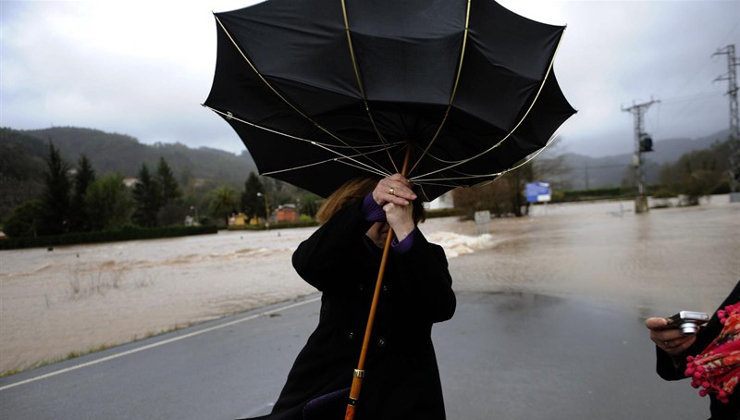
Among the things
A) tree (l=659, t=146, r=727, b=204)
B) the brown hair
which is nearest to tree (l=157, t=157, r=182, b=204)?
tree (l=659, t=146, r=727, b=204)

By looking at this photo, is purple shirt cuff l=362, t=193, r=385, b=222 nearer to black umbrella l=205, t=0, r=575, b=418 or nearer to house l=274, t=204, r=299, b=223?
black umbrella l=205, t=0, r=575, b=418

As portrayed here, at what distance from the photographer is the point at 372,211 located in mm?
1620

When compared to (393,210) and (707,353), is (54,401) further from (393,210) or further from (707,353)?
(707,353)

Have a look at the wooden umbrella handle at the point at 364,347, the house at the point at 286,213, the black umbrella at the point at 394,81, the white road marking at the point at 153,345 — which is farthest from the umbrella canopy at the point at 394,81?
the house at the point at 286,213

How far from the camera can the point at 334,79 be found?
1539 millimetres

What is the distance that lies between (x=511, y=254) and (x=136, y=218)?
86.9 meters

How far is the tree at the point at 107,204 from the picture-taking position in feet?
126

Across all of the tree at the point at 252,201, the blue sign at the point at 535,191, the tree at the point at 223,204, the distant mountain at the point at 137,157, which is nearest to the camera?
the distant mountain at the point at 137,157

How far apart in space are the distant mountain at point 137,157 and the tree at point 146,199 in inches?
138

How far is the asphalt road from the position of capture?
3.44 metres

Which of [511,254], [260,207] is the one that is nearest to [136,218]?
[260,207]

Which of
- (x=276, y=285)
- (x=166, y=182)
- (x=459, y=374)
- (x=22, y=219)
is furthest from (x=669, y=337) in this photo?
(x=166, y=182)

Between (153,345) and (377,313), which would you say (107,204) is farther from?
(377,313)

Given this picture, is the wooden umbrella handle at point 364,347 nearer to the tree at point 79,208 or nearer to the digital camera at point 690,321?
the digital camera at point 690,321
